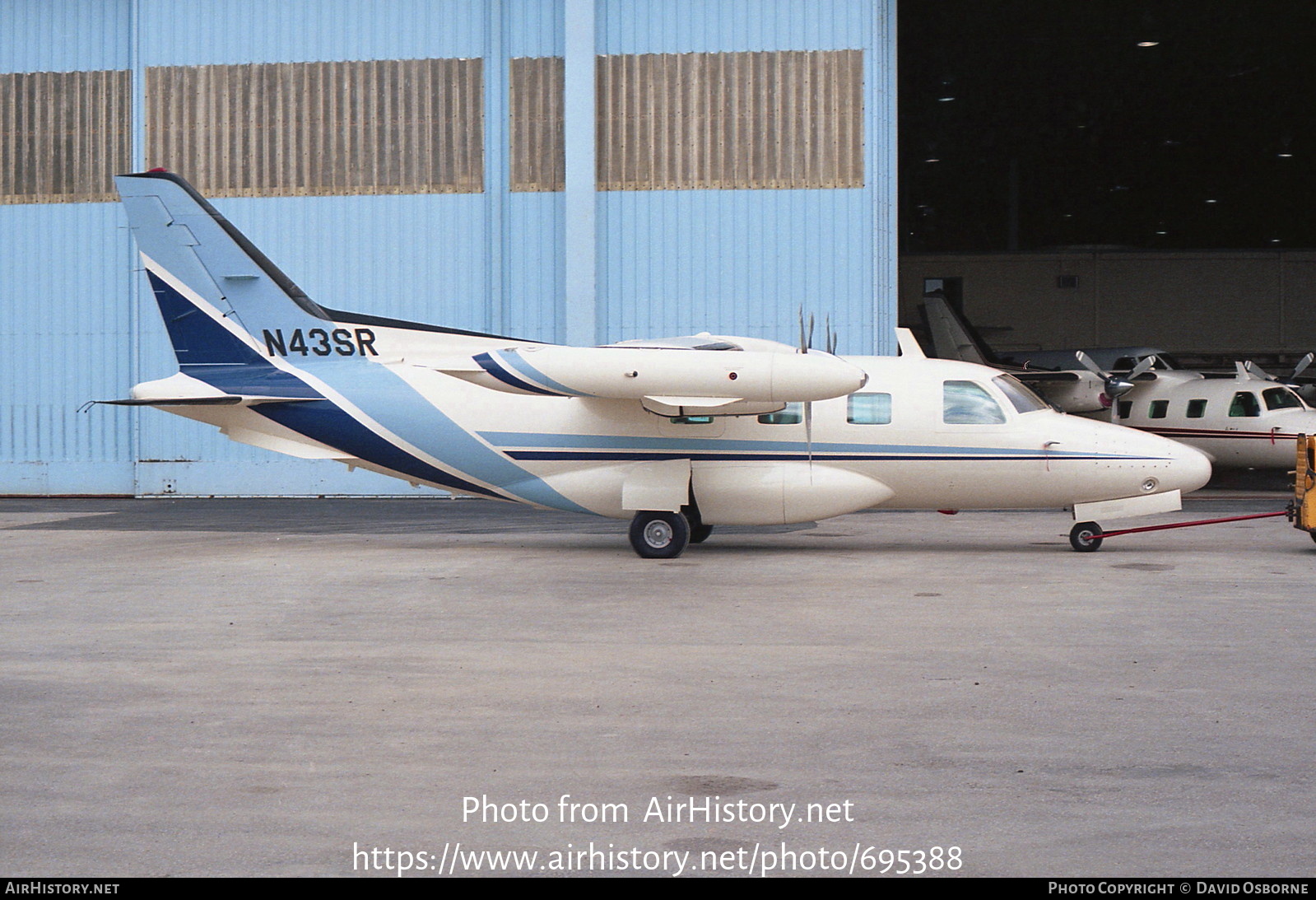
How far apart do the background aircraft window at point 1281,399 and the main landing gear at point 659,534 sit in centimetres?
1710

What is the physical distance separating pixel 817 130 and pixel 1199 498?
35.0ft

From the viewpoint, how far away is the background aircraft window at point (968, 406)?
1653 centimetres

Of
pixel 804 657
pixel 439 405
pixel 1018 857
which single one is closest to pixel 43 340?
pixel 439 405

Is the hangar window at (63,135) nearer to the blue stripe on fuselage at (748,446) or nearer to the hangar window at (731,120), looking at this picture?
the hangar window at (731,120)

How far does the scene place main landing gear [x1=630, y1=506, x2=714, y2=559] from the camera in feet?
52.9

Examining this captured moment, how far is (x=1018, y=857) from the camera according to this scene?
208 inches

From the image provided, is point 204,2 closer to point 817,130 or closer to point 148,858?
point 817,130

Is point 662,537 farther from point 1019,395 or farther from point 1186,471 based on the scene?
point 1186,471

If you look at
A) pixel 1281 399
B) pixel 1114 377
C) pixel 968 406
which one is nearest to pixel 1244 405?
pixel 1281 399

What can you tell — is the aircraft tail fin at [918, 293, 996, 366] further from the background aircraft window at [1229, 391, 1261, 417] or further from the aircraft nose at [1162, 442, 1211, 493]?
the aircraft nose at [1162, 442, 1211, 493]

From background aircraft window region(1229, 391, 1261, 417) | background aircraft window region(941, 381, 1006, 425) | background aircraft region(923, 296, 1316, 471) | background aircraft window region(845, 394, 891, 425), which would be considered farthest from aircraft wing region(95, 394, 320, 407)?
background aircraft window region(1229, 391, 1261, 417)

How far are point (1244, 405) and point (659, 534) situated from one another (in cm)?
1722

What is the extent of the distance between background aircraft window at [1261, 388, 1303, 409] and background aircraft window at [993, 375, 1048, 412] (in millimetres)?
13280

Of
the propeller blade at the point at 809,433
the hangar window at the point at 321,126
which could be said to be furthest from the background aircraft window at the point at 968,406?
the hangar window at the point at 321,126
